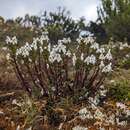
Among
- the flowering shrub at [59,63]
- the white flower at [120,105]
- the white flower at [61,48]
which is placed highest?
the white flower at [61,48]

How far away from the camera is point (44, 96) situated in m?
8.57

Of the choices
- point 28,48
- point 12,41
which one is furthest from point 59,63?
point 12,41

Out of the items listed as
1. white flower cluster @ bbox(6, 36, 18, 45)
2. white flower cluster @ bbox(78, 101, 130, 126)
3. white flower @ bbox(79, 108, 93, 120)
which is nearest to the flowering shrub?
white flower cluster @ bbox(6, 36, 18, 45)

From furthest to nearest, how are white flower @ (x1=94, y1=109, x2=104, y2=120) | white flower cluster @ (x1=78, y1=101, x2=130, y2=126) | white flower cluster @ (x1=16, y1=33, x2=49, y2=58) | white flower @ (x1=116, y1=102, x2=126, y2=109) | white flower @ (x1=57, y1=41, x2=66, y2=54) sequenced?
white flower @ (x1=116, y1=102, x2=126, y2=109)
white flower @ (x1=57, y1=41, x2=66, y2=54)
white flower cluster @ (x1=16, y1=33, x2=49, y2=58)
white flower @ (x1=94, y1=109, x2=104, y2=120)
white flower cluster @ (x1=78, y1=101, x2=130, y2=126)

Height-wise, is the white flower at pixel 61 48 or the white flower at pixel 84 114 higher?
the white flower at pixel 61 48

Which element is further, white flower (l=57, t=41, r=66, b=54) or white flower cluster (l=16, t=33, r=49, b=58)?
white flower (l=57, t=41, r=66, b=54)

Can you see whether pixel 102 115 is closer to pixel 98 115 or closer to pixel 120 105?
pixel 98 115

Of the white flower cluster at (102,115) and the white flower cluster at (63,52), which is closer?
the white flower cluster at (102,115)

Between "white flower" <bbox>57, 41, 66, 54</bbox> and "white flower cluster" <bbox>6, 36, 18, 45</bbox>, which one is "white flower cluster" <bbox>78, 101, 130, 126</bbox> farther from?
"white flower cluster" <bbox>6, 36, 18, 45</bbox>

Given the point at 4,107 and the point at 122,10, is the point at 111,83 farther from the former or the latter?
the point at 122,10

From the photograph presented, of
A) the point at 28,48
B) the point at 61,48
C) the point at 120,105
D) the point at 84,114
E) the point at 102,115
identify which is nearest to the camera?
the point at 84,114

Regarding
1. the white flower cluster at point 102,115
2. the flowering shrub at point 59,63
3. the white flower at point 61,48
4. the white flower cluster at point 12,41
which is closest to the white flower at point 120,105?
the white flower cluster at point 102,115

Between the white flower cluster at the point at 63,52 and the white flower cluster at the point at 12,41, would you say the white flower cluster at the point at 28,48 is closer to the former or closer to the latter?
the white flower cluster at the point at 63,52

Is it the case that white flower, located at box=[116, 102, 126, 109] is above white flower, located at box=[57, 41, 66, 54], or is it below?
below
